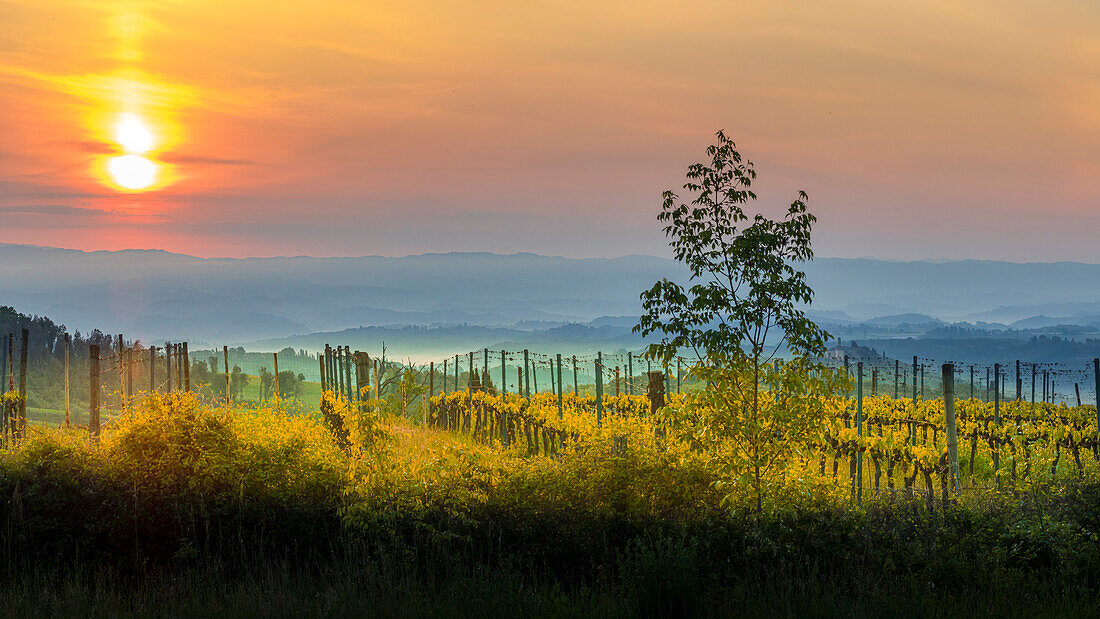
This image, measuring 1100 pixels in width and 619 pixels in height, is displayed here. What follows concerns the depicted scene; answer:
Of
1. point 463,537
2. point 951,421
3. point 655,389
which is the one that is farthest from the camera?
point 655,389

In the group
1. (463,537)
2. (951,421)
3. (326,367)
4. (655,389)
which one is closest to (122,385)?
(326,367)

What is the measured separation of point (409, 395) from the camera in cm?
1252

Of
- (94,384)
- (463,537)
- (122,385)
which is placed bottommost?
(463,537)

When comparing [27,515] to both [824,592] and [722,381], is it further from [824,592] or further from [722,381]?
[824,592]

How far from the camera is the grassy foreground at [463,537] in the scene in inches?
352

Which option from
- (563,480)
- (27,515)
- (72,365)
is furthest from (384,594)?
(72,365)

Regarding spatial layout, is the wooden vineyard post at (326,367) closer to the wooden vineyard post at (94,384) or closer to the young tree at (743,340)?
the wooden vineyard post at (94,384)

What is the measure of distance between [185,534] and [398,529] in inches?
105

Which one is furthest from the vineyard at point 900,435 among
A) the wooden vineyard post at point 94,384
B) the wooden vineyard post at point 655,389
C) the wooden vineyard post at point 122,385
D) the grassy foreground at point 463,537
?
Answer: the wooden vineyard post at point 94,384

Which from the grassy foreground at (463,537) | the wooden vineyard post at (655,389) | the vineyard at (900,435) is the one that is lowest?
the vineyard at (900,435)

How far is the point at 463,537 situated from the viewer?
10180 millimetres

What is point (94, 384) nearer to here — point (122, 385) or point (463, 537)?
point (122, 385)

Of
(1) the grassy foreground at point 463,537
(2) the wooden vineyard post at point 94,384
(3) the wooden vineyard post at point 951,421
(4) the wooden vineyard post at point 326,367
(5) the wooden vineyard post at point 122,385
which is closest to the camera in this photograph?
(1) the grassy foreground at point 463,537

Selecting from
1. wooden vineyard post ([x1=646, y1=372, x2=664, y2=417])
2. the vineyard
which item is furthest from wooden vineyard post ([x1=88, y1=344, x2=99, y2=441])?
wooden vineyard post ([x1=646, y1=372, x2=664, y2=417])
